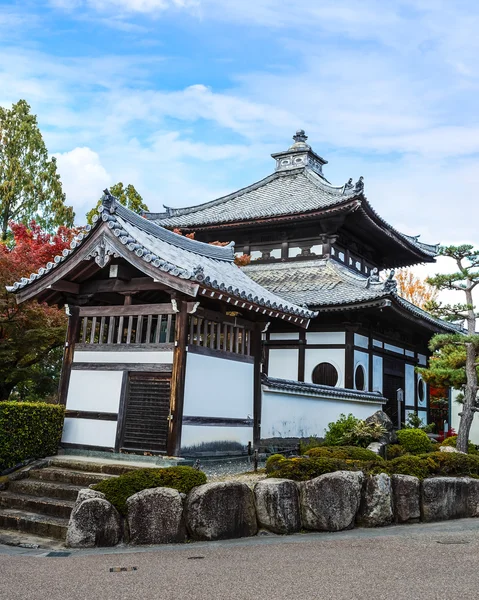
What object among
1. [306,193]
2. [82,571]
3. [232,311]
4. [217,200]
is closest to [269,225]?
[306,193]

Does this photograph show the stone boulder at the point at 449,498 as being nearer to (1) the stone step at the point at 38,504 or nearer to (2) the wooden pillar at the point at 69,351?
(1) the stone step at the point at 38,504

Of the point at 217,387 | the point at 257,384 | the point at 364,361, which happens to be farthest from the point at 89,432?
the point at 364,361

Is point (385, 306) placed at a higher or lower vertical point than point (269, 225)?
lower

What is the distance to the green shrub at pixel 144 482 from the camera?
847 cm

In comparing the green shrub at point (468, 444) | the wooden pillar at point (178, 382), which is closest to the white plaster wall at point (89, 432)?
the wooden pillar at point (178, 382)

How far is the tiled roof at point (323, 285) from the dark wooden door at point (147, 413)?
9.00m

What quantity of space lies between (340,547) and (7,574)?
412 cm

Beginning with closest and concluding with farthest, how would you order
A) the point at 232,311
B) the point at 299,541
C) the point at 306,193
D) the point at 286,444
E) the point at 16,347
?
the point at 299,541 → the point at 232,311 → the point at 286,444 → the point at 16,347 → the point at 306,193

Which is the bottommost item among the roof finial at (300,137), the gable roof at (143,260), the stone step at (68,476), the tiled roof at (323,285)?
the stone step at (68,476)

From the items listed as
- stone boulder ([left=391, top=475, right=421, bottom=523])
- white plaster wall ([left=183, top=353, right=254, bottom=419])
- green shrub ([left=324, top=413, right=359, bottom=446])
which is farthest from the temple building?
stone boulder ([left=391, top=475, right=421, bottom=523])

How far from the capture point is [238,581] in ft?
20.4

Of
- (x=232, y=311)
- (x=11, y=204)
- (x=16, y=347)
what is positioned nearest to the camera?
(x=232, y=311)

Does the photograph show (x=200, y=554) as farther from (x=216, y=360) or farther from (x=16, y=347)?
(x=16, y=347)

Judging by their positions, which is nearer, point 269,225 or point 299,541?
point 299,541
